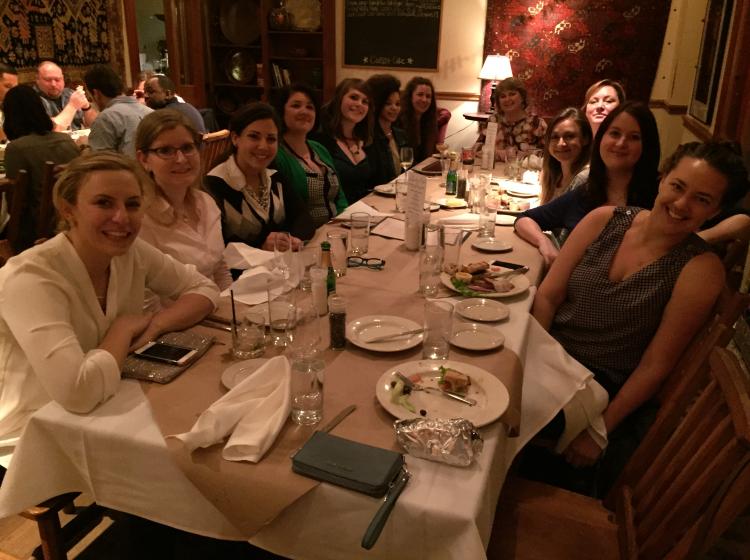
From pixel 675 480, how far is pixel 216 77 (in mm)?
6422

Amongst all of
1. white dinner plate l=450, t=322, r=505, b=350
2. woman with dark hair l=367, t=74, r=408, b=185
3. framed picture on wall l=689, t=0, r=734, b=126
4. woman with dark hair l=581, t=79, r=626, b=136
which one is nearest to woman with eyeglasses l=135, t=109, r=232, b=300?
white dinner plate l=450, t=322, r=505, b=350

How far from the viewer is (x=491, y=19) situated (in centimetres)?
541

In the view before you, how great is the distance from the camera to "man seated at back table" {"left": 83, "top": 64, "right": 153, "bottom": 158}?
3.87 m

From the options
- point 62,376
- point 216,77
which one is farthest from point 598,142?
point 216,77

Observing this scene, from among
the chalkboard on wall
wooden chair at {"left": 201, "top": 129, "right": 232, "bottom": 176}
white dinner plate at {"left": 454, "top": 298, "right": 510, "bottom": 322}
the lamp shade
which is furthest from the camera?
the chalkboard on wall

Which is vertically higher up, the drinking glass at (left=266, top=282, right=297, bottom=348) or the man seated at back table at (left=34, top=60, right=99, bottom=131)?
the man seated at back table at (left=34, top=60, right=99, bottom=131)

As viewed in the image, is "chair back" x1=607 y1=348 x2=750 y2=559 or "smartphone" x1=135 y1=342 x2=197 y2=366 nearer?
"chair back" x1=607 y1=348 x2=750 y2=559

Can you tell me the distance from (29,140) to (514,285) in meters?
2.77

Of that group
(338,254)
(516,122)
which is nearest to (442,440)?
(338,254)

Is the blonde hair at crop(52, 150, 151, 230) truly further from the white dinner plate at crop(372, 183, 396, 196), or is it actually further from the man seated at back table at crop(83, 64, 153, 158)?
the man seated at back table at crop(83, 64, 153, 158)

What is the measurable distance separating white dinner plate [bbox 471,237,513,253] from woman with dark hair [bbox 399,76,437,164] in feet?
7.81

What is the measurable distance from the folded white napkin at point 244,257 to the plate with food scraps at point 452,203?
1.15m

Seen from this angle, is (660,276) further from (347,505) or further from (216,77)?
(216,77)

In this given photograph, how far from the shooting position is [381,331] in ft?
4.96
